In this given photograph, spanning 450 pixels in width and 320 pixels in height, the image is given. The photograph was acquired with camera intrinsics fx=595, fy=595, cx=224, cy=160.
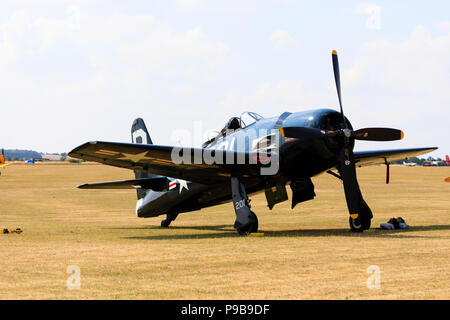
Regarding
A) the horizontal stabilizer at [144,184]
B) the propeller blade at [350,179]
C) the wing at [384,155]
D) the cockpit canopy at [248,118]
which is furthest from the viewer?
the horizontal stabilizer at [144,184]

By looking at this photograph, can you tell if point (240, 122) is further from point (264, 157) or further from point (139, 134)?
point (139, 134)

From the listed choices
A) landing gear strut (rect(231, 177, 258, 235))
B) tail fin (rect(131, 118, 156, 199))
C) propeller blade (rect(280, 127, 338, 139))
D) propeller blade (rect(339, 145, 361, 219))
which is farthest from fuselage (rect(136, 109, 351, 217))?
tail fin (rect(131, 118, 156, 199))

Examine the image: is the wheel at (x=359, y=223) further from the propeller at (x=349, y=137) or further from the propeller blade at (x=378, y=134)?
the propeller blade at (x=378, y=134)

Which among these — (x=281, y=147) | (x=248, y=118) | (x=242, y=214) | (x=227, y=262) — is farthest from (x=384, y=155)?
(x=227, y=262)

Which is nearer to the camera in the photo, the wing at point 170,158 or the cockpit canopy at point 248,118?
the wing at point 170,158

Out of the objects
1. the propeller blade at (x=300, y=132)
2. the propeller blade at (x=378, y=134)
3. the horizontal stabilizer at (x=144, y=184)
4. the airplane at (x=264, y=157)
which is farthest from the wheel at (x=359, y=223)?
the horizontal stabilizer at (x=144, y=184)

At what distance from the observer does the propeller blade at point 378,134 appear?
1647 centimetres

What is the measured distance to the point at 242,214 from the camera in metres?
16.6

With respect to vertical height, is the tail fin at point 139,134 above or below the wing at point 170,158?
above

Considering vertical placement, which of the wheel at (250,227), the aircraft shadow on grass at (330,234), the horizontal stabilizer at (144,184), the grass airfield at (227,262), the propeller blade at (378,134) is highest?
the propeller blade at (378,134)

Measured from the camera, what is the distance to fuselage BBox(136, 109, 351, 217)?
1599cm

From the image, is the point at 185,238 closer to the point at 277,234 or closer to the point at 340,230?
the point at 277,234

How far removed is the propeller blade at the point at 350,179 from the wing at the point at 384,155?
11.6 feet
